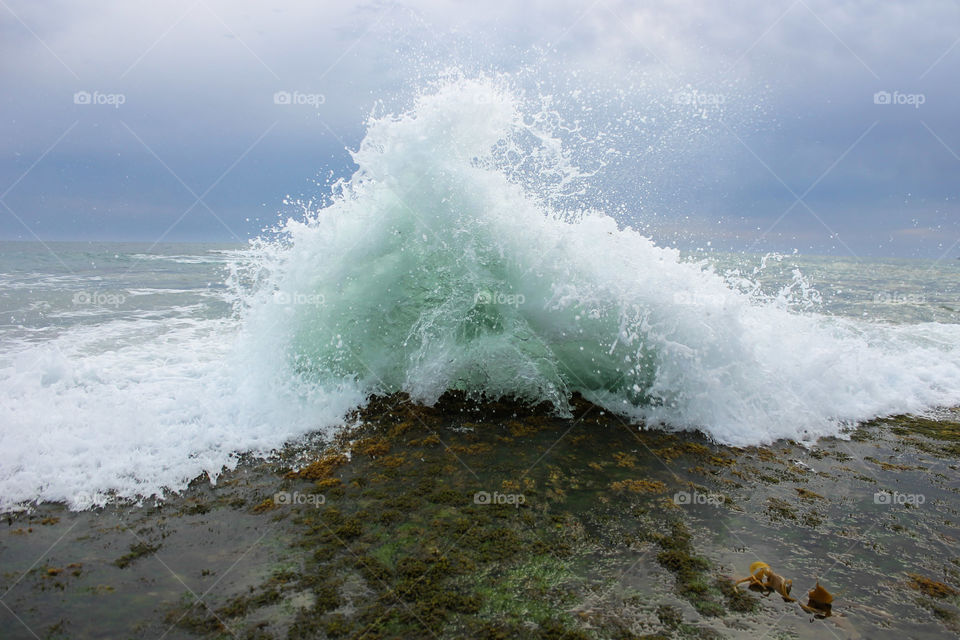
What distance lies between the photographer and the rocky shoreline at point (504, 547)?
134 inches

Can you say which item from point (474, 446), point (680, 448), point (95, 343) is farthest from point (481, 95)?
point (95, 343)

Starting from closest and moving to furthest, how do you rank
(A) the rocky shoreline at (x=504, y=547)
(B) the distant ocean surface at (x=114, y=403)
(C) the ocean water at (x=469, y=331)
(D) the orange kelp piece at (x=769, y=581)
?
(A) the rocky shoreline at (x=504, y=547)
(D) the orange kelp piece at (x=769, y=581)
(B) the distant ocean surface at (x=114, y=403)
(C) the ocean water at (x=469, y=331)

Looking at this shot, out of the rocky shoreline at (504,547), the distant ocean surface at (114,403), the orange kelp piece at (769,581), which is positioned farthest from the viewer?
the distant ocean surface at (114,403)

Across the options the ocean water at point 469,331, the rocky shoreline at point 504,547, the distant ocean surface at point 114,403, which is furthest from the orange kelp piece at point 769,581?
the distant ocean surface at point 114,403

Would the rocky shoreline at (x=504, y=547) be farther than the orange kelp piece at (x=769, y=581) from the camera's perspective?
No

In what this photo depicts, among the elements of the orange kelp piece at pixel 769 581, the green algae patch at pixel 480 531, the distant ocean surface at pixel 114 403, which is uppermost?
the distant ocean surface at pixel 114 403

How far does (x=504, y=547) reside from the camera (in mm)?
4180

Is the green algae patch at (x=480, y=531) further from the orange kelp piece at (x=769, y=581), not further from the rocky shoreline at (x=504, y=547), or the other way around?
the orange kelp piece at (x=769, y=581)

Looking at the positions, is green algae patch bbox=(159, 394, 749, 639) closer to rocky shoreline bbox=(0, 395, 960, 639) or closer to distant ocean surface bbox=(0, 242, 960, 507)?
rocky shoreline bbox=(0, 395, 960, 639)

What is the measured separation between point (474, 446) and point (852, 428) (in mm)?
5809

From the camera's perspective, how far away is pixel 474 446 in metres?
6.31

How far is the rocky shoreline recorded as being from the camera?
11.2 feet

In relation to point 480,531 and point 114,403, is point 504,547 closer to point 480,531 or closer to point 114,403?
point 480,531

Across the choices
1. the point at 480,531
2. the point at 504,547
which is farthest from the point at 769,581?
the point at 480,531
